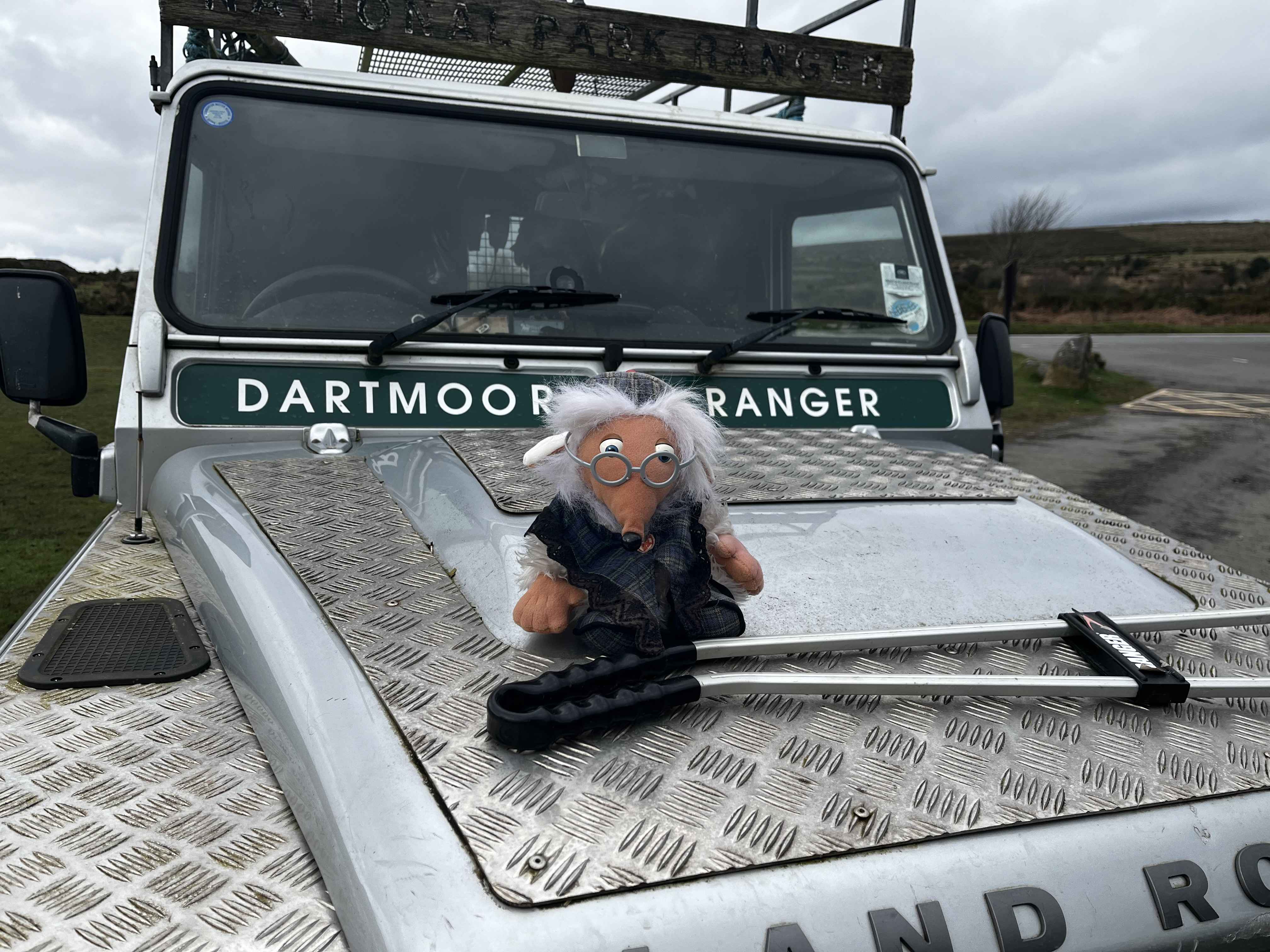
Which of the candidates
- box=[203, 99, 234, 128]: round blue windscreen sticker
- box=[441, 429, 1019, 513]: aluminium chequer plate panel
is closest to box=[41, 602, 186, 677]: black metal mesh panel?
box=[441, 429, 1019, 513]: aluminium chequer plate panel

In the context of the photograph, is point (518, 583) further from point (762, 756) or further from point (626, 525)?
point (762, 756)

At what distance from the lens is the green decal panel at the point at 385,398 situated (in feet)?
7.07

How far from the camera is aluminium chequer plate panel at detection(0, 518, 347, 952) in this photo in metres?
0.90

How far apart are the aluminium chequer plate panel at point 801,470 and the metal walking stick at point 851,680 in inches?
17.8

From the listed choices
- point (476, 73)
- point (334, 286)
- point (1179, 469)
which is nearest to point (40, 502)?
point (476, 73)

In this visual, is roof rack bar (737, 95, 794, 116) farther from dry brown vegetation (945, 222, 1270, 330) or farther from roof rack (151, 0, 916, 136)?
dry brown vegetation (945, 222, 1270, 330)

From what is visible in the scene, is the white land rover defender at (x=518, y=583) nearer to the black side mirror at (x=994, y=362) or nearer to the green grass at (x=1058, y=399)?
the black side mirror at (x=994, y=362)

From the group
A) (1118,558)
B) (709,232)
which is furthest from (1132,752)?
(709,232)

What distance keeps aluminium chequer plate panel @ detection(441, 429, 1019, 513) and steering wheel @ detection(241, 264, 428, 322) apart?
40cm

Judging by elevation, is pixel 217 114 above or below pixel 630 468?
above

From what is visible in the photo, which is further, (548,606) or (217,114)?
(217,114)

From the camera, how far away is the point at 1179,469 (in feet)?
31.9

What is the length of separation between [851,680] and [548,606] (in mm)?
398

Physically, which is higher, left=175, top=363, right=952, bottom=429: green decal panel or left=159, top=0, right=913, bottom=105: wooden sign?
left=159, top=0, right=913, bottom=105: wooden sign
